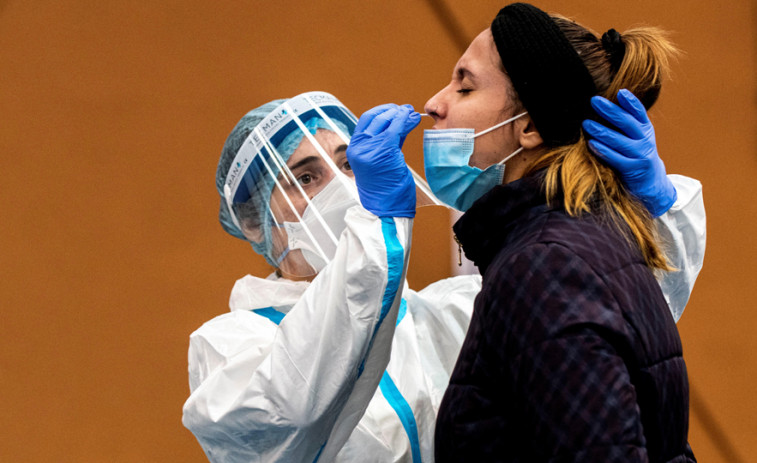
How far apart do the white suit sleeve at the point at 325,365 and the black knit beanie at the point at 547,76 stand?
32 centimetres

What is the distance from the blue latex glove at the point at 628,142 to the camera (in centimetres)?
Answer: 126

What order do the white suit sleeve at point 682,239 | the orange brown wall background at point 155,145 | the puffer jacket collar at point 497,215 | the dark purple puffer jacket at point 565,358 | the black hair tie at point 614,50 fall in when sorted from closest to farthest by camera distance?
the dark purple puffer jacket at point 565,358 → the puffer jacket collar at point 497,215 → the black hair tie at point 614,50 → the white suit sleeve at point 682,239 → the orange brown wall background at point 155,145

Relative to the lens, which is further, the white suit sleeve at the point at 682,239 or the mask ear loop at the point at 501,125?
the white suit sleeve at the point at 682,239

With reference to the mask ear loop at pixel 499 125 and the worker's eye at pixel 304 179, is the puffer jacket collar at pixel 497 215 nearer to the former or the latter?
the mask ear loop at pixel 499 125

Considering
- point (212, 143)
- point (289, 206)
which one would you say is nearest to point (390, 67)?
point (212, 143)

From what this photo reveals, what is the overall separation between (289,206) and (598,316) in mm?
908

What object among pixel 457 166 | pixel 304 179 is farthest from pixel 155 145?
pixel 457 166

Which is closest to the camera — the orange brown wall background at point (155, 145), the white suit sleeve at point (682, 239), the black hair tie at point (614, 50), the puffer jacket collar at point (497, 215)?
the puffer jacket collar at point (497, 215)

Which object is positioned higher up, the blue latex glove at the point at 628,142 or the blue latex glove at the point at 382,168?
the blue latex glove at the point at 382,168

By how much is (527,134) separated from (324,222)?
55 cm

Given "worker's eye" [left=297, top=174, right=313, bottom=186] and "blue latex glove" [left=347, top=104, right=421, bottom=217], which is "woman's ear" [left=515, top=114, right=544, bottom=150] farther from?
"worker's eye" [left=297, top=174, right=313, bottom=186]

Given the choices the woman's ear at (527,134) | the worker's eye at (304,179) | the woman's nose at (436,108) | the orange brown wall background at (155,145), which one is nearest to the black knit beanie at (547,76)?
the woman's ear at (527,134)

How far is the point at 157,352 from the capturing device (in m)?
2.27

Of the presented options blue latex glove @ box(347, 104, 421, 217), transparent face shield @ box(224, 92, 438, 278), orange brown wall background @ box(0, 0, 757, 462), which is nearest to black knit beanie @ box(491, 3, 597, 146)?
blue latex glove @ box(347, 104, 421, 217)
